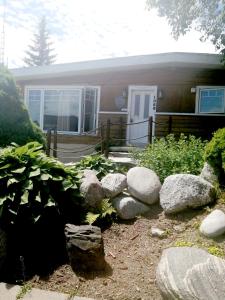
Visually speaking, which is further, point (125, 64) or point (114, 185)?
point (125, 64)

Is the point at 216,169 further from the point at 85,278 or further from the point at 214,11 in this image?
the point at 214,11

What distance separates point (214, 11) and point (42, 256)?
1009 cm

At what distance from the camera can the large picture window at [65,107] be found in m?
13.5

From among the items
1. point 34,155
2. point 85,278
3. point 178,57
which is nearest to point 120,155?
point 178,57

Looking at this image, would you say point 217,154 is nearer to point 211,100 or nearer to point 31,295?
point 31,295

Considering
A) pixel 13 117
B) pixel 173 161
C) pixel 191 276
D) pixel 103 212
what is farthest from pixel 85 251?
pixel 13 117

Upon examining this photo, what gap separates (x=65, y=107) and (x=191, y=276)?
11624mm

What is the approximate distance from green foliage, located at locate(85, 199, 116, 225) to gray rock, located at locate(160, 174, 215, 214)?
0.75 metres

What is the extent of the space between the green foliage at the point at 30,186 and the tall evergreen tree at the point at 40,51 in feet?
187

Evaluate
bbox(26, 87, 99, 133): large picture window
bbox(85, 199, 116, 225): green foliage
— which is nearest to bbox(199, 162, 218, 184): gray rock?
bbox(85, 199, 116, 225): green foliage

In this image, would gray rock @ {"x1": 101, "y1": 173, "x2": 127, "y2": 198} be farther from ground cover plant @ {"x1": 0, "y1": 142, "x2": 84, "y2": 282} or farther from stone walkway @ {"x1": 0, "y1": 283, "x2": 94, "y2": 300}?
stone walkway @ {"x1": 0, "y1": 283, "x2": 94, "y2": 300}

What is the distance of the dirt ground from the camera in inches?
135

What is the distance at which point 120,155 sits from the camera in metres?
9.70

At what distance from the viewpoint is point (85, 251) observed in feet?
12.2
